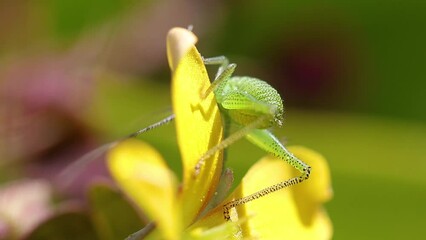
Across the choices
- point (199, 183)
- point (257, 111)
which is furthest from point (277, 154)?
point (199, 183)

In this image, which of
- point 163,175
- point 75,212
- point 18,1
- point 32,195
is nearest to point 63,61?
point 18,1

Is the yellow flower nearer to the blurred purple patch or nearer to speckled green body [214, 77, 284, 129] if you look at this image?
speckled green body [214, 77, 284, 129]

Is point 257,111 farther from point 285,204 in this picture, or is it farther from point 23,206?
point 23,206

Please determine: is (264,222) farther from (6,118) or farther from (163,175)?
(6,118)

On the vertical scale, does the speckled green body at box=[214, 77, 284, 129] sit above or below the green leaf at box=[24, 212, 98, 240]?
above

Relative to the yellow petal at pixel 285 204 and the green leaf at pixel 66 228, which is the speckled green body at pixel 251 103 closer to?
the yellow petal at pixel 285 204

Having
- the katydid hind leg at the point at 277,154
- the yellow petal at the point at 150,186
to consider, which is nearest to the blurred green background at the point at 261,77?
the katydid hind leg at the point at 277,154

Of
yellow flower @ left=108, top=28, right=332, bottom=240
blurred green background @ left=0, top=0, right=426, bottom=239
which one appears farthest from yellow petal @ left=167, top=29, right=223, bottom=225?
blurred green background @ left=0, top=0, right=426, bottom=239
